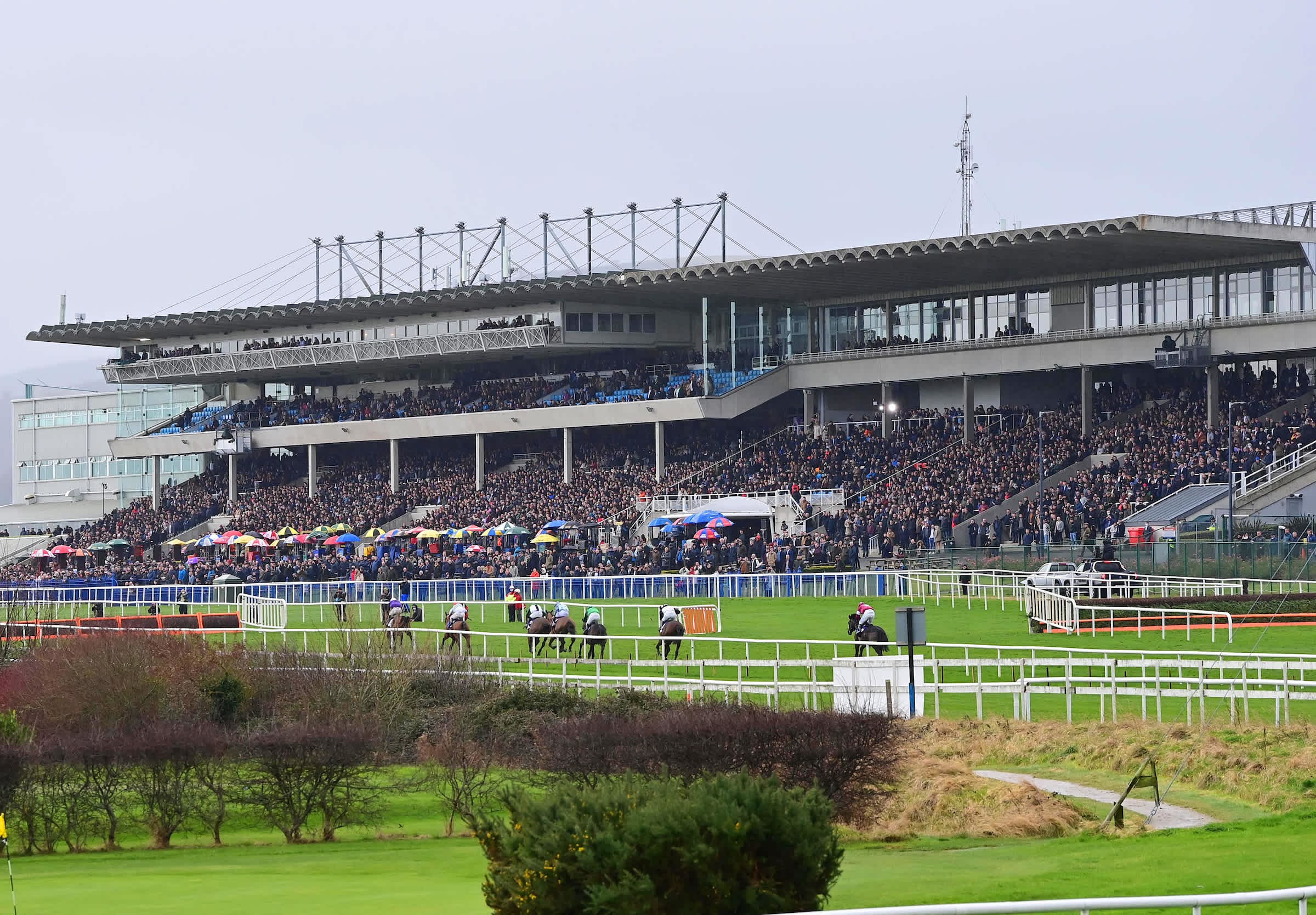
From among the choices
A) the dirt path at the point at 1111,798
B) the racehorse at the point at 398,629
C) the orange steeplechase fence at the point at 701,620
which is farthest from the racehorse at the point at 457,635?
the dirt path at the point at 1111,798

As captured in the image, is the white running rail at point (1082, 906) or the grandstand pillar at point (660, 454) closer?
the white running rail at point (1082, 906)

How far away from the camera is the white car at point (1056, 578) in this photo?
40.1 metres

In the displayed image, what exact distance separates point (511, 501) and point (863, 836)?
170 ft

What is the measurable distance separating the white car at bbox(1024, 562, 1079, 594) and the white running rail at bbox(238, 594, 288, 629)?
16.3 metres

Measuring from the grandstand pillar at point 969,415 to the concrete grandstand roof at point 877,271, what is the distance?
3.91 meters

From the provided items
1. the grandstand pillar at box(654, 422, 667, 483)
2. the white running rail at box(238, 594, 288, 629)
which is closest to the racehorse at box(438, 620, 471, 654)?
the white running rail at box(238, 594, 288, 629)

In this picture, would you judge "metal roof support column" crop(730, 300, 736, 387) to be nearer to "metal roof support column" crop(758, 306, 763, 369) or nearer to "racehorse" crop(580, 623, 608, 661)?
"metal roof support column" crop(758, 306, 763, 369)

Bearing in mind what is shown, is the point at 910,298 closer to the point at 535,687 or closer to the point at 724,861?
the point at 535,687

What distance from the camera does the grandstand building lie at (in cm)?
5988

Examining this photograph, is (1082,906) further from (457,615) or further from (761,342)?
(761,342)

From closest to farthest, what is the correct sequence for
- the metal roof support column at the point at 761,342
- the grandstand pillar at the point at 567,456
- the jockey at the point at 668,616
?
the jockey at the point at 668,616, the metal roof support column at the point at 761,342, the grandstand pillar at the point at 567,456

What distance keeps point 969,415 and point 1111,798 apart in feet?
149

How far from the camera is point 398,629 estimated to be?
100 ft

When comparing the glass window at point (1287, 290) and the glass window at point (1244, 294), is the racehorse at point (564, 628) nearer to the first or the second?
the glass window at point (1244, 294)
